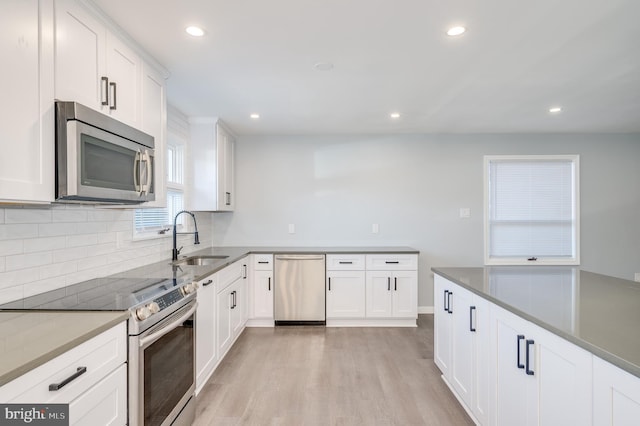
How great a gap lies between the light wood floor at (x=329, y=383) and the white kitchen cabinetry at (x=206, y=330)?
141mm

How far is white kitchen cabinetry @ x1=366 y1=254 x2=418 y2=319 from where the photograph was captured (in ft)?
13.3

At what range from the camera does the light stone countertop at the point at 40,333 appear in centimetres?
100

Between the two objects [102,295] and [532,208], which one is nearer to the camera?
[102,295]

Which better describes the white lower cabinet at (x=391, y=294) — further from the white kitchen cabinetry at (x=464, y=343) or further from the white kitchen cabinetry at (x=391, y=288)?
the white kitchen cabinetry at (x=464, y=343)

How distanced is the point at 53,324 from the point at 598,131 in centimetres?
602

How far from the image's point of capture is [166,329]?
1.79 meters

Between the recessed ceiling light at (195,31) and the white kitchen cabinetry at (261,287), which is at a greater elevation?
the recessed ceiling light at (195,31)

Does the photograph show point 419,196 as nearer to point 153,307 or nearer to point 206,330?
point 206,330

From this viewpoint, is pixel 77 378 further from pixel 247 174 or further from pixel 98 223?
pixel 247 174

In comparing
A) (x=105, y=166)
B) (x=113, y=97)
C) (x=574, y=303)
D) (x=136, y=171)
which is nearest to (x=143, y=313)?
(x=105, y=166)

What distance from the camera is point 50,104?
1.47m

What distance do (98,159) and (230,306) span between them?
201cm

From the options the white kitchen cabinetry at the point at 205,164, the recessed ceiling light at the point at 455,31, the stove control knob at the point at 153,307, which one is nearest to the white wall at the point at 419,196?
the white kitchen cabinetry at the point at 205,164

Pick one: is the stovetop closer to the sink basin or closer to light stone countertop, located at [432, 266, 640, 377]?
the sink basin
